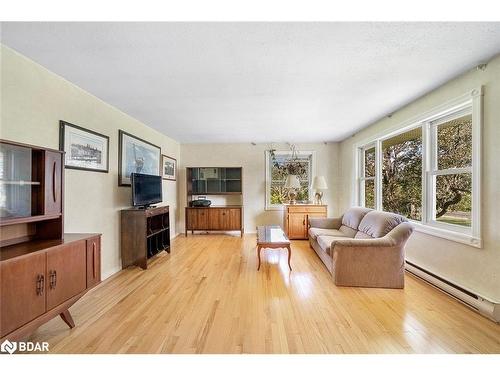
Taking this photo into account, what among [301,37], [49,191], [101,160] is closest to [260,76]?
[301,37]

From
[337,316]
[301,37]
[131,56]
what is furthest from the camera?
[337,316]

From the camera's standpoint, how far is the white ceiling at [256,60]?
1567 mm

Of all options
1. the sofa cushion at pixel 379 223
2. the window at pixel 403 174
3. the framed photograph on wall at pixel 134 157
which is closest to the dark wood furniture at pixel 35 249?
the framed photograph on wall at pixel 134 157

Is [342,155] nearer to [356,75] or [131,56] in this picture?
[356,75]

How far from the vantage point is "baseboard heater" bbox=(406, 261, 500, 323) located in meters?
1.92

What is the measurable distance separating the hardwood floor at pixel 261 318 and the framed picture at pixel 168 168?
2.36 metres

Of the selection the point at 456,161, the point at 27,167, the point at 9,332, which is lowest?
the point at 9,332

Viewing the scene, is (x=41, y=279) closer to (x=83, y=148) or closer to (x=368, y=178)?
(x=83, y=148)

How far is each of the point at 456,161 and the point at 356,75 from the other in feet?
5.29

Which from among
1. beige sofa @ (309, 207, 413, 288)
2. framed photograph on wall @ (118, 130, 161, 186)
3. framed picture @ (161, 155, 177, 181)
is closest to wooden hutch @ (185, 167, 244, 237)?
framed picture @ (161, 155, 177, 181)

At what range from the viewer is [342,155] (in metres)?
5.55

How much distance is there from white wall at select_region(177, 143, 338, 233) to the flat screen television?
1.81 meters

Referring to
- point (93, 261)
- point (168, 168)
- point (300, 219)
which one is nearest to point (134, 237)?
point (93, 261)

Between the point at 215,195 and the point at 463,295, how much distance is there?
485cm
